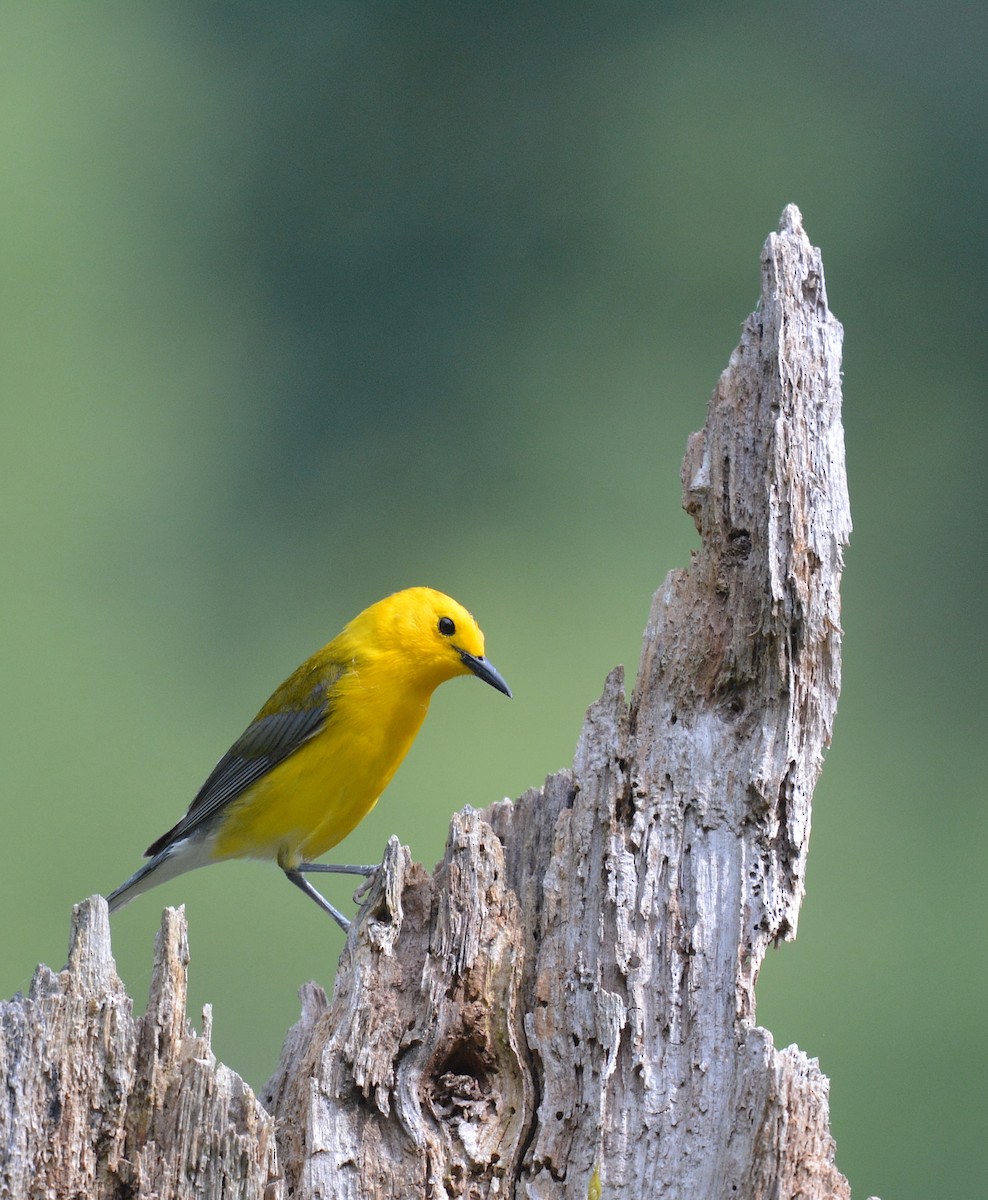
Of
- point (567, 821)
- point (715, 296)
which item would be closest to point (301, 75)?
point (715, 296)

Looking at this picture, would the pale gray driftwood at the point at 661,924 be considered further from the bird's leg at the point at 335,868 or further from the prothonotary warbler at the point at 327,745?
the prothonotary warbler at the point at 327,745

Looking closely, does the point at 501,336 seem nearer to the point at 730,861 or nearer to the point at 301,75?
the point at 301,75

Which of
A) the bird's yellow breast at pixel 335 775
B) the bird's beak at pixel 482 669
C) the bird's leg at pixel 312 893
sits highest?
the bird's beak at pixel 482 669

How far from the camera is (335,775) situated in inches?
256

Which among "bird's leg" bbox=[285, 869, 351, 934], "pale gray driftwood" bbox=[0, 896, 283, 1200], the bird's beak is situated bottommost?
"pale gray driftwood" bbox=[0, 896, 283, 1200]

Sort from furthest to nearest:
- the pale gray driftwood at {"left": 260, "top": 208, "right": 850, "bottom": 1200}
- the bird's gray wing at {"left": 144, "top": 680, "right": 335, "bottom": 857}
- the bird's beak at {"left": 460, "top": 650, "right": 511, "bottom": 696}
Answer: the bird's gray wing at {"left": 144, "top": 680, "right": 335, "bottom": 857} → the bird's beak at {"left": 460, "top": 650, "right": 511, "bottom": 696} → the pale gray driftwood at {"left": 260, "top": 208, "right": 850, "bottom": 1200}

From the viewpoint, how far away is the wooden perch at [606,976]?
3713 millimetres

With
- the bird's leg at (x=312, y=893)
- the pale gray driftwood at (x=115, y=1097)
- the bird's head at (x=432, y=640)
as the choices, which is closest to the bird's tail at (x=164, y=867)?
the bird's leg at (x=312, y=893)

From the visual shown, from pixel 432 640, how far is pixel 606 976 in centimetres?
264

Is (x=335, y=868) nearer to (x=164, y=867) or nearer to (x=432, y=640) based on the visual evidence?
(x=164, y=867)

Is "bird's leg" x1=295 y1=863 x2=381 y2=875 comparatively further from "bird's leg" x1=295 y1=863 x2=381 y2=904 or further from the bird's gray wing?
the bird's gray wing

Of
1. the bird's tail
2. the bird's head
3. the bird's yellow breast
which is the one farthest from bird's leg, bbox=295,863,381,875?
the bird's head

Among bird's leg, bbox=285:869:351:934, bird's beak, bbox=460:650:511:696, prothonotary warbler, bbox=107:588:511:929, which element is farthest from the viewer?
prothonotary warbler, bbox=107:588:511:929

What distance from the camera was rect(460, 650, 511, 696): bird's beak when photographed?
636 centimetres
